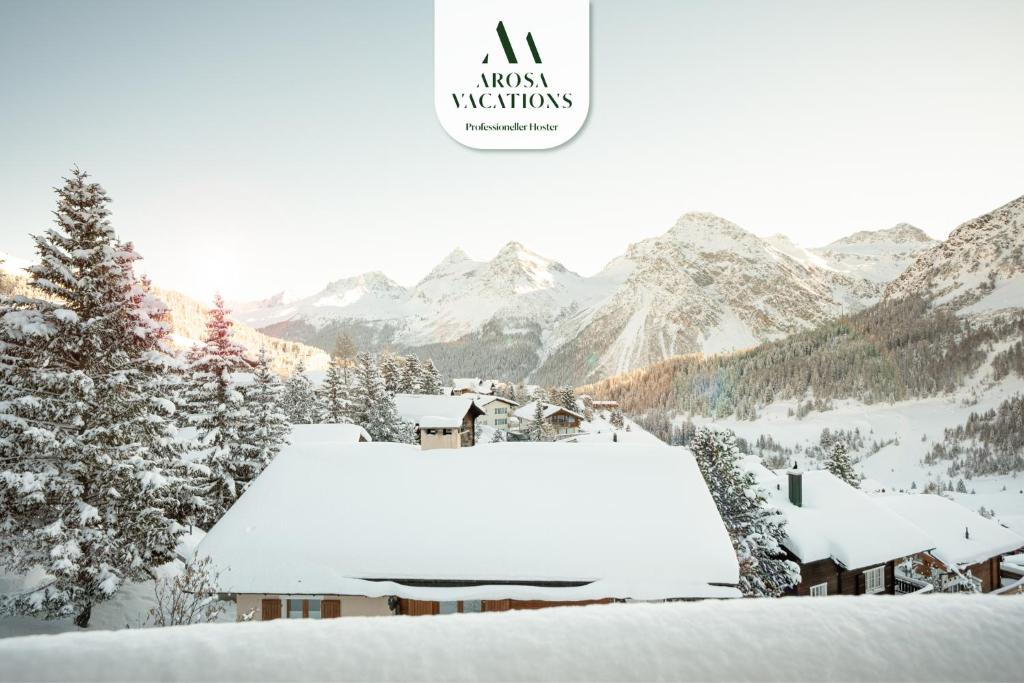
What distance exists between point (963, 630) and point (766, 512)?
51.5 feet

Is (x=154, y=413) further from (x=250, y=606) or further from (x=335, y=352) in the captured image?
(x=335, y=352)

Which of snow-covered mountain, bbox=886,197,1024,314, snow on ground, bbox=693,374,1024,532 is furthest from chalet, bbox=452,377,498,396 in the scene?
snow-covered mountain, bbox=886,197,1024,314

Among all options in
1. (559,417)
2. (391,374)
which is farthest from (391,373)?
(559,417)

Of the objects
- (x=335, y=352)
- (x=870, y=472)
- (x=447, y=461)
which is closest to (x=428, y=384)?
(x=335, y=352)

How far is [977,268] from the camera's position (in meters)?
134

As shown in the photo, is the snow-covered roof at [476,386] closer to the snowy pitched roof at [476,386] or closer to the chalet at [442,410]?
the snowy pitched roof at [476,386]

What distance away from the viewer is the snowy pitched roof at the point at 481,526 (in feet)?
27.4

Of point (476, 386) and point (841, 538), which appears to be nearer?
point (841, 538)

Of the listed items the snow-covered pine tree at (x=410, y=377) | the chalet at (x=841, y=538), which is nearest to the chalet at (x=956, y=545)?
the chalet at (x=841, y=538)

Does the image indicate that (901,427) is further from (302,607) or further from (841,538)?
(302,607)

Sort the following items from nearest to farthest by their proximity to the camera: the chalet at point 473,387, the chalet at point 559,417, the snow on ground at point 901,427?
the chalet at point 559,417 → the snow on ground at point 901,427 → the chalet at point 473,387

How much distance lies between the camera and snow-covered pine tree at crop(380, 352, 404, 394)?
45641 millimetres

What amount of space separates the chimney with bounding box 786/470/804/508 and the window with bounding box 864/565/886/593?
2684mm

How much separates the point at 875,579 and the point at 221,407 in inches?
901
